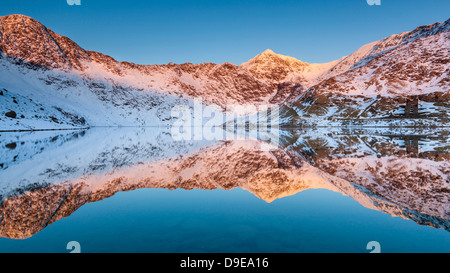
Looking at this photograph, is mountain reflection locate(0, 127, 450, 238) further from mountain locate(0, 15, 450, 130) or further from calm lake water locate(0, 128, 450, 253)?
mountain locate(0, 15, 450, 130)

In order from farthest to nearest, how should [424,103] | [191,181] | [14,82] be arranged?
[14,82]
[424,103]
[191,181]

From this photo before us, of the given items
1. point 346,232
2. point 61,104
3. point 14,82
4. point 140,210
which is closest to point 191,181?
point 140,210

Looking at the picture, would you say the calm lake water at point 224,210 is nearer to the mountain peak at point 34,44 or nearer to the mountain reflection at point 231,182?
the mountain reflection at point 231,182

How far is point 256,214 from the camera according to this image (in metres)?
8.73

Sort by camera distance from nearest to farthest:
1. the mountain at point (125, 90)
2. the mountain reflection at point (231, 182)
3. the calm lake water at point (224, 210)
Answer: the calm lake water at point (224, 210), the mountain reflection at point (231, 182), the mountain at point (125, 90)

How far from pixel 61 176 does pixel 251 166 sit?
11438 mm

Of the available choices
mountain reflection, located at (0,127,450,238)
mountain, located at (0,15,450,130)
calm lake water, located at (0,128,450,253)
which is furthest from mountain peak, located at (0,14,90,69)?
calm lake water, located at (0,128,450,253)

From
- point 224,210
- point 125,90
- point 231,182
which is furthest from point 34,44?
point 224,210

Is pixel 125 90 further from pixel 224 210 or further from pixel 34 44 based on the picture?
pixel 224 210

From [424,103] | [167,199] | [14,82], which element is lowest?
[167,199]

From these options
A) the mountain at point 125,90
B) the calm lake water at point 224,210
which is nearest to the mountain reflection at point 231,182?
the calm lake water at point 224,210

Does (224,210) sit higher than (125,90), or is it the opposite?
(125,90)
